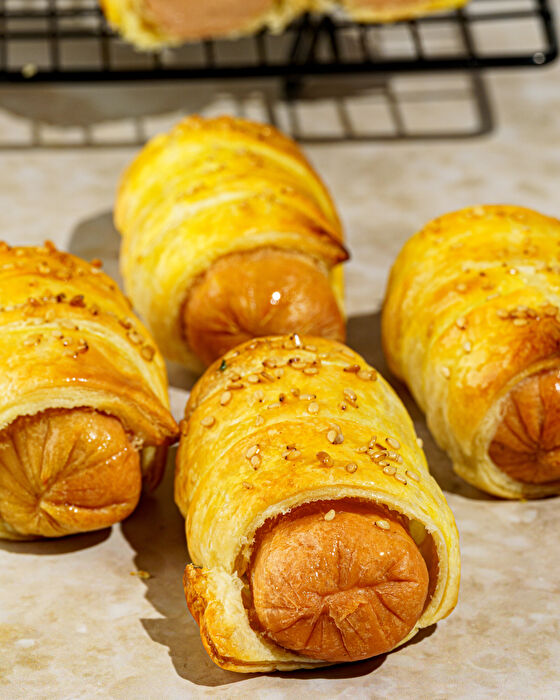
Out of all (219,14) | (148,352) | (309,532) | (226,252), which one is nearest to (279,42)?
(219,14)

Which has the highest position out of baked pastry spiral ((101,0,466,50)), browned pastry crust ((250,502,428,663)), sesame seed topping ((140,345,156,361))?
baked pastry spiral ((101,0,466,50))

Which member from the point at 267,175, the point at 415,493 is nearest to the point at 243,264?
the point at 267,175

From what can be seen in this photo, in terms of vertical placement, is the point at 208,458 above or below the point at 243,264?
below

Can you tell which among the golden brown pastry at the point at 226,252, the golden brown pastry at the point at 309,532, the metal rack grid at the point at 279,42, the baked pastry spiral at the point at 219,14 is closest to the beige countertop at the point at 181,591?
the golden brown pastry at the point at 309,532

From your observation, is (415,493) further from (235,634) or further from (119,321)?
(119,321)

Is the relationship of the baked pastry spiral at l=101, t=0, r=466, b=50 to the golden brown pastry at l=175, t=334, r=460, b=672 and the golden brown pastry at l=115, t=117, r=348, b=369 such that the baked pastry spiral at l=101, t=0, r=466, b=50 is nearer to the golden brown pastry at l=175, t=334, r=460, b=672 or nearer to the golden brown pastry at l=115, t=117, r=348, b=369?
the golden brown pastry at l=115, t=117, r=348, b=369

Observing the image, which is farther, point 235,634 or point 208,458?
point 208,458

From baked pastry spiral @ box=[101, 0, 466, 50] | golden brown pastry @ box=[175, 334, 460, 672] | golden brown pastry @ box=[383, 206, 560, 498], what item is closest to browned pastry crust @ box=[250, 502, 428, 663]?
golden brown pastry @ box=[175, 334, 460, 672]

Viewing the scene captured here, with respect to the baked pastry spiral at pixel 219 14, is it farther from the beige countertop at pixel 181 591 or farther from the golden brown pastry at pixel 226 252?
the golden brown pastry at pixel 226 252
